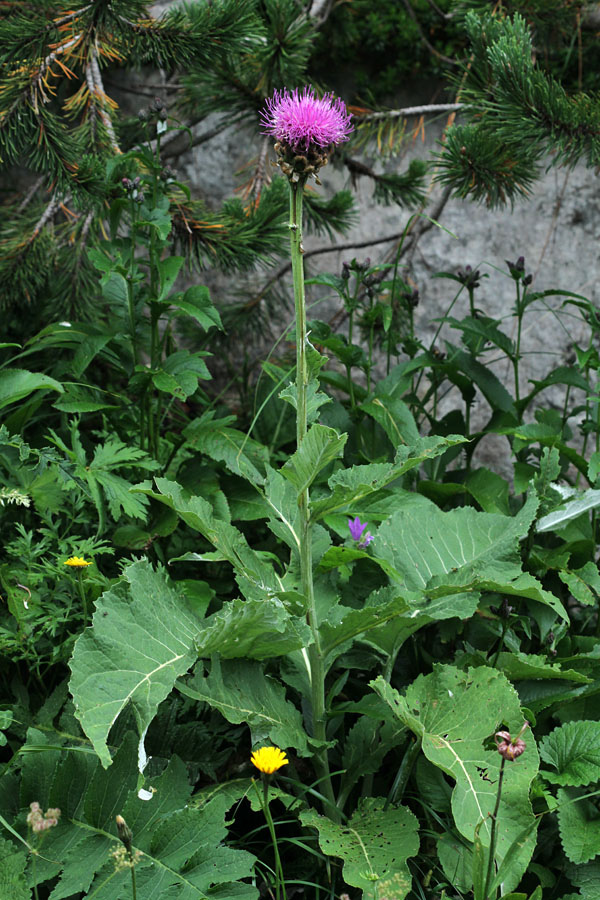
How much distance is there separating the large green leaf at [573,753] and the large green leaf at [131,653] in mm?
827

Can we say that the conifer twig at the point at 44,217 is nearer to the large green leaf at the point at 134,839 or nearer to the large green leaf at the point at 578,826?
the large green leaf at the point at 134,839

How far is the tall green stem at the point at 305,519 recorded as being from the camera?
5.02ft

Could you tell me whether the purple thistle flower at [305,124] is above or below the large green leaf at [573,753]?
above

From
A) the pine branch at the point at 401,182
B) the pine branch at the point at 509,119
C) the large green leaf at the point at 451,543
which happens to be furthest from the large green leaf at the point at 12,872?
the pine branch at the point at 401,182

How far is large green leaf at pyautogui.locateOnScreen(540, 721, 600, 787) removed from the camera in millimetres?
1617

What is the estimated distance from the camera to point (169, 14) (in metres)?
2.43

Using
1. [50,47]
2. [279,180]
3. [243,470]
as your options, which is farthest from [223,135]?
[243,470]

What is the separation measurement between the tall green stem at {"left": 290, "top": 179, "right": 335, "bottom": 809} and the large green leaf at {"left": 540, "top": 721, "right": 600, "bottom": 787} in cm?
49

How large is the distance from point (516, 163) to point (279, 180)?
0.82 metres

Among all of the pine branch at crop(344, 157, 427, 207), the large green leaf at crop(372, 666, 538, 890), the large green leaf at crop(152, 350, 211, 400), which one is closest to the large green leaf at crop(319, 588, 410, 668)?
the large green leaf at crop(372, 666, 538, 890)

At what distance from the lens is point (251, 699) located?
5.36 feet

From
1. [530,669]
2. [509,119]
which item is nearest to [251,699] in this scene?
[530,669]

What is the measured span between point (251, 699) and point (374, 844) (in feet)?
1.22

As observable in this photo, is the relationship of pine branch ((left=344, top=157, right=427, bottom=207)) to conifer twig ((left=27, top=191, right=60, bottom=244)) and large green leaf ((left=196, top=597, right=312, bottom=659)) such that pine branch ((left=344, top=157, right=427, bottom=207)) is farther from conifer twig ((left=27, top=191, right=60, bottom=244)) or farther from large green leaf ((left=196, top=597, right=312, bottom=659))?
large green leaf ((left=196, top=597, right=312, bottom=659))
